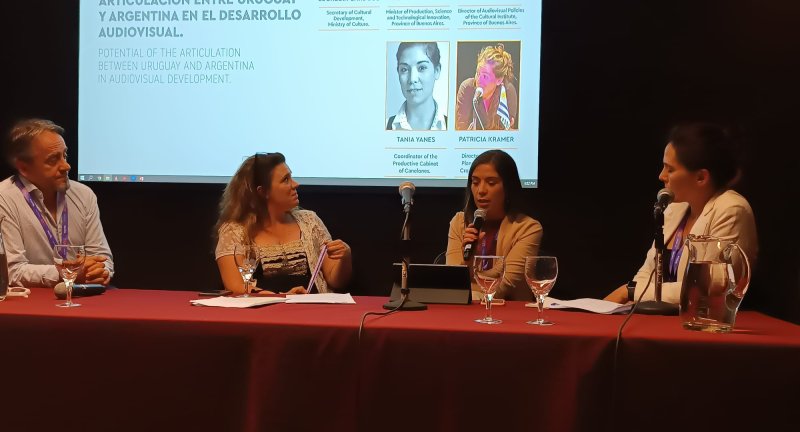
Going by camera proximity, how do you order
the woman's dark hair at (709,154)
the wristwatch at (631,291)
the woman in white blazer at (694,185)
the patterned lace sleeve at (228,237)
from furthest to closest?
the patterned lace sleeve at (228,237)
the woman's dark hair at (709,154)
the woman in white blazer at (694,185)
the wristwatch at (631,291)

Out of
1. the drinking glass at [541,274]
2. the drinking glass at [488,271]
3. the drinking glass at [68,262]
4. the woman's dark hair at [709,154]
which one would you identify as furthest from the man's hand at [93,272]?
the woman's dark hair at [709,154]

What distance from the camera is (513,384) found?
165 cm

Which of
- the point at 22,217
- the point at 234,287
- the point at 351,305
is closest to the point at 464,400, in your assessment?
the point at 351,305

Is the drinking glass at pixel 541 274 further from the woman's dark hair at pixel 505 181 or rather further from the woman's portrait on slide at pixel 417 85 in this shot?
the woman's portrait on slide at pixel 417 85

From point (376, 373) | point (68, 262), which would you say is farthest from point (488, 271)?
point (68, 262)

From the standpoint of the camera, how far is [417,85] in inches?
152

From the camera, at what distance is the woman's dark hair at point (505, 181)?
3.29 m

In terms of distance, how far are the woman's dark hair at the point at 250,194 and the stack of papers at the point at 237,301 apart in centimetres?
120

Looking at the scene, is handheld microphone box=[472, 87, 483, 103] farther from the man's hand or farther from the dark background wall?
the man's hand

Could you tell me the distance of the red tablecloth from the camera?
5.21ft

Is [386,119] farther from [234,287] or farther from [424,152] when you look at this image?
[234,287]

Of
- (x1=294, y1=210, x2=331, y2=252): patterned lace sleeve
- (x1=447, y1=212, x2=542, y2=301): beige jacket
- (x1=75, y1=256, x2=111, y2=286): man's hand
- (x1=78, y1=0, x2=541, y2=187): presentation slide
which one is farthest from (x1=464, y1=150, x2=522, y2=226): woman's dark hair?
(x1=75, y1=256, x2=111, y2=286): man's hand

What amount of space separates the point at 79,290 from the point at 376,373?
1076 mm

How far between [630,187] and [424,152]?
41.6 inches
